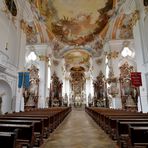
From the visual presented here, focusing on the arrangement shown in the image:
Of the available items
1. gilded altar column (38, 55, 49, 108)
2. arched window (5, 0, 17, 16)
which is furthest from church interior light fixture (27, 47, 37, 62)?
arched window (5, 0, 17, 16)

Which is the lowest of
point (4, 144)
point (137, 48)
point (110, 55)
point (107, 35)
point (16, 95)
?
point (4, 144)

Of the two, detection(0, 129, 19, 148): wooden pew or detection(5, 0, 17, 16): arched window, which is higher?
detection(5, 0, 17, 16): arched window

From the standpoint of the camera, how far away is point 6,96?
8.38 m

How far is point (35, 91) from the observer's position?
50.5ft

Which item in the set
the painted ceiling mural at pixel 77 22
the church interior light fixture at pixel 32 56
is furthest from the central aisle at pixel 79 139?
the church interior light fixture at pixel 32 56

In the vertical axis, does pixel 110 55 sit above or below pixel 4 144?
above

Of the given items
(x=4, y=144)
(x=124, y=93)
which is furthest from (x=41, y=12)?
(x=4, y=144)

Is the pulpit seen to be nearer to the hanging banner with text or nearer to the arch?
the hanging banner with text

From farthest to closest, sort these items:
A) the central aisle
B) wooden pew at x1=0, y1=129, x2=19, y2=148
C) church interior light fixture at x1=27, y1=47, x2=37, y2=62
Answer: church interior light fixture at x1=27, y1=47, x2=37, y2=62 < the central aisle < wooden pew at x1=0, y1=129, x2=19, y2=148

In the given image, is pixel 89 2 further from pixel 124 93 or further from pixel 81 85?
pixel 81 85

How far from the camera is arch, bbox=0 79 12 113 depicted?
807 centimetres

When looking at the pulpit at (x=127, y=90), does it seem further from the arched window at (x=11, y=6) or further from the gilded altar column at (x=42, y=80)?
the arched window at (x=11, y=6)

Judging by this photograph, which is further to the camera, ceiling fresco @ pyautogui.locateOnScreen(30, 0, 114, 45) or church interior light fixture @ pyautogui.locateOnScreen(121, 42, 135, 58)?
church interior light fixture @ pyautogui.locateOnScreen(121, 42, 135, 58)

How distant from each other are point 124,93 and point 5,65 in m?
11.1
